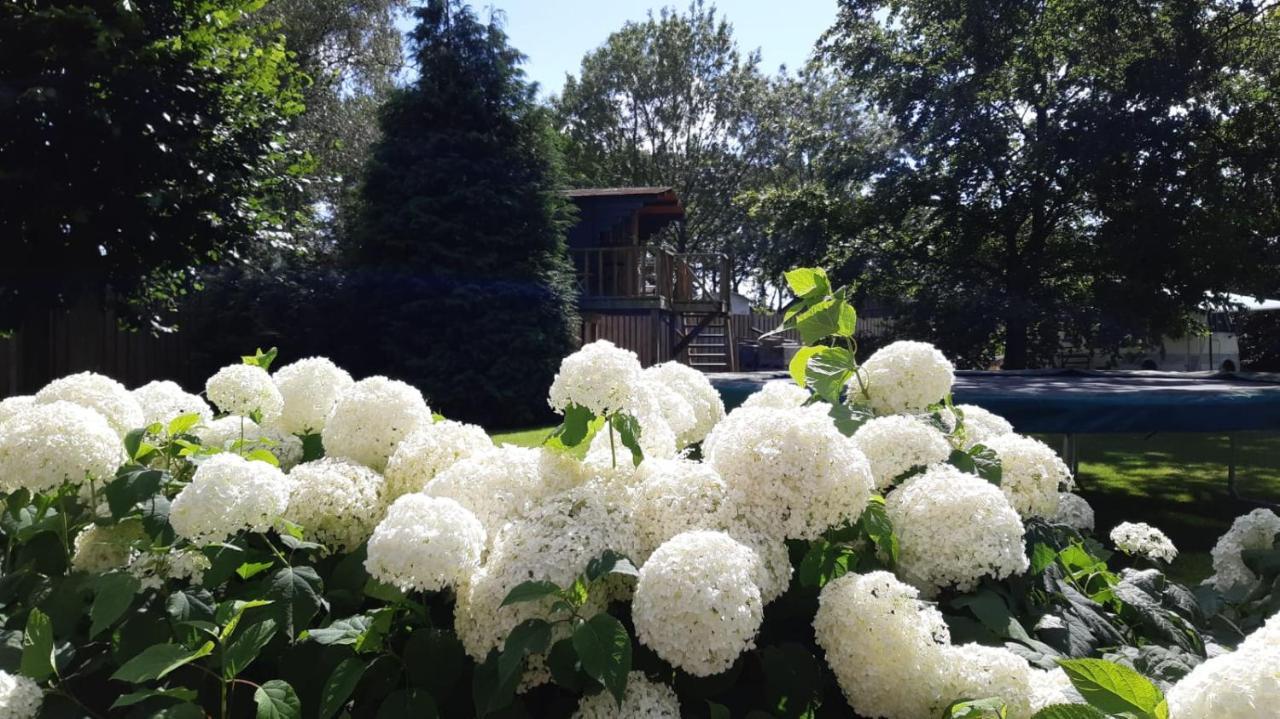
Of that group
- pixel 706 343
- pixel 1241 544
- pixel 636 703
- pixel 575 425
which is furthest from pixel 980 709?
pixel 706 343

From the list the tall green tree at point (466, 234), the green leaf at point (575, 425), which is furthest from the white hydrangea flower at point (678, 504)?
the tall green tree at point (466, 234)

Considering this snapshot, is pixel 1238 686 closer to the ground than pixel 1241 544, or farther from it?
farther from it

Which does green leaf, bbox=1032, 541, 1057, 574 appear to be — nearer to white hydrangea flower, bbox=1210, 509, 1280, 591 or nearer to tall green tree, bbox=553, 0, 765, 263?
white hydrangea flower, bbox=1210, 509, 1280, 591

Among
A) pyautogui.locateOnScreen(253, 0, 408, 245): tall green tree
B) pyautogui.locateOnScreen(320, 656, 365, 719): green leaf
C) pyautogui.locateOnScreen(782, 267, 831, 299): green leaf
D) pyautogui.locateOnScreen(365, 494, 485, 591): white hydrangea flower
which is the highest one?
pyautogui.locateOnScreen(253, 0, 408, 245): tall green tree

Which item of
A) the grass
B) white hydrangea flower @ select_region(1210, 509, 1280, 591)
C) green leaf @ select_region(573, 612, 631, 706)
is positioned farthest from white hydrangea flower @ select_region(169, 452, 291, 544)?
the grass

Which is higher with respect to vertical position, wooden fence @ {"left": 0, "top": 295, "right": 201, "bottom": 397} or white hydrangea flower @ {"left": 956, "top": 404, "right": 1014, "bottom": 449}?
white hydrangea flower @ {"left": 956, "top": 404, "right": 1014, "bottom": 449}

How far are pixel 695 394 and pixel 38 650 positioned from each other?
1.26 meters

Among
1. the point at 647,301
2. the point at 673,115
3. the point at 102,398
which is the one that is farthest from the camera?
the point at 673,115

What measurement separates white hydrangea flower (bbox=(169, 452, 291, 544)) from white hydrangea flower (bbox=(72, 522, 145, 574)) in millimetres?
281

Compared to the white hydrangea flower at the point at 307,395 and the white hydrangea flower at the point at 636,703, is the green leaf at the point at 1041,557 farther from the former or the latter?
the white hydrangea flower at the point at 307,395

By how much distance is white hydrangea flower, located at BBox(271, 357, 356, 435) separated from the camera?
178cm

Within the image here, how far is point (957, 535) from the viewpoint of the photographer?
1198 millimetres

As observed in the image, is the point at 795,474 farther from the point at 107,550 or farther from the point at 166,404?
the point at 166,404

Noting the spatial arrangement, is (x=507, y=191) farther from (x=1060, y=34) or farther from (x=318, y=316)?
(x=1060, y=34)
